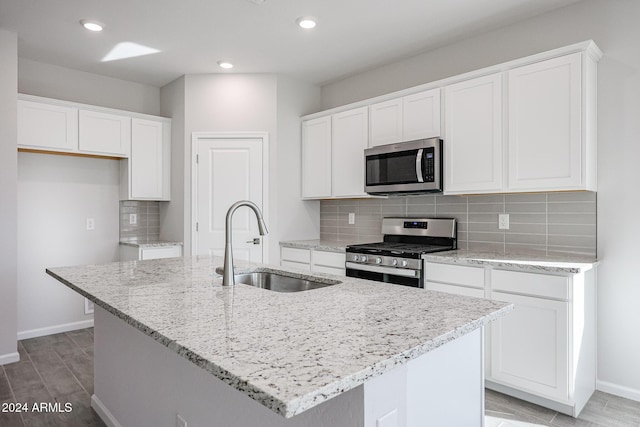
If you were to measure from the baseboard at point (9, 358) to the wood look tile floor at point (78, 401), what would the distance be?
5cm

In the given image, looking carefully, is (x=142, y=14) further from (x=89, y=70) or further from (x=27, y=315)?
(x=27, y=315)

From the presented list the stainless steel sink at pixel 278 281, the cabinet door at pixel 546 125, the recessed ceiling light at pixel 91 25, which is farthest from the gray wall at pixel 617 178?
the recessed ceiling light at pixel 91 25

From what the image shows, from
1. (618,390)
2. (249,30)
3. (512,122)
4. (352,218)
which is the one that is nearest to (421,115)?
(512,122)

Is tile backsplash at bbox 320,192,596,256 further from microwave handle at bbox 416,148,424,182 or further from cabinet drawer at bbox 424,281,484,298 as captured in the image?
cabinet drawer at bbox 424,281,484,298

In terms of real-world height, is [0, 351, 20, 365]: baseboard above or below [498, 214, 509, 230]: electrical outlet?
below

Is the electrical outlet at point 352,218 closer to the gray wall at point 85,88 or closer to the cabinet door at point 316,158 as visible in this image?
the cabinet door at point 316,158

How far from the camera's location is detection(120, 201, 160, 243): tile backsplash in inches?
174

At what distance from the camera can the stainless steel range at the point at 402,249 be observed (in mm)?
3020

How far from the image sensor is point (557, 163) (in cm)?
257

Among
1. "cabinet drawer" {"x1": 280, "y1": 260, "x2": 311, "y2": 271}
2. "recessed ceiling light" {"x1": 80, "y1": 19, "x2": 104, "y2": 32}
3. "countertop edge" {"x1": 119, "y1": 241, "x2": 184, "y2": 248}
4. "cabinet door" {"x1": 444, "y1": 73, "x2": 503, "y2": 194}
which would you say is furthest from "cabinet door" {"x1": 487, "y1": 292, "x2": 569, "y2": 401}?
"recessed ceiling light" {"x1": 80, "y1": 19, "x2": 104, "y2": 32}

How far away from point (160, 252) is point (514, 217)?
10.7ft

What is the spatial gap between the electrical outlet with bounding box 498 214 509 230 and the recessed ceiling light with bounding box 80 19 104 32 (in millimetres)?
3404

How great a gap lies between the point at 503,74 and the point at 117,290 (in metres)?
2.72

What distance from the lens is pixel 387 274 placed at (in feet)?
10.4
